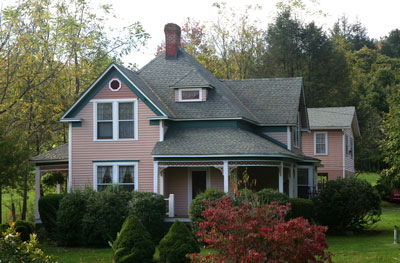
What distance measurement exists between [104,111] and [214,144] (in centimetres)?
519

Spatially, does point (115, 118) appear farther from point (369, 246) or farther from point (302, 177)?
point (369, 246)

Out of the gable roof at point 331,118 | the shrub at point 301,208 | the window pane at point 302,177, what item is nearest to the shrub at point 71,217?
the shrub at point 301,208

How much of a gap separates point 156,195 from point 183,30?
31.7m

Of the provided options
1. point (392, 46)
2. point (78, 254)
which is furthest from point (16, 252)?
point (392, 46)

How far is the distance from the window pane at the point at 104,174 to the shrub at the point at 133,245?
8.01 m

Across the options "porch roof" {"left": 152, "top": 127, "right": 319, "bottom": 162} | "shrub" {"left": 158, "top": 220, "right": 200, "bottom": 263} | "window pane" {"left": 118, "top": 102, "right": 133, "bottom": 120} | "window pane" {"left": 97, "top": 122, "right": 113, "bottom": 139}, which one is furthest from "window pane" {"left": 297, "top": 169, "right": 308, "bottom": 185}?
"shrub" {"left": 158, "top": 220, "right": 200, "bottom": 263}

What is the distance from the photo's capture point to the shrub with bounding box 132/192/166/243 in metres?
22.2

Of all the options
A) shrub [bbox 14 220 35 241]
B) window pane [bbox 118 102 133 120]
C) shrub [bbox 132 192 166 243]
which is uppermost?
window pane [bbox 118 102 133 120]

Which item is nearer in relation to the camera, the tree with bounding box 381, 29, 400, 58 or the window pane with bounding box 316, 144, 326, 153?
the window pane with bounding box 316, 144, 326, 153

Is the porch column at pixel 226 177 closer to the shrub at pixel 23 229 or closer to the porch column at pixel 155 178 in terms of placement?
the porch column at pixel 155 178

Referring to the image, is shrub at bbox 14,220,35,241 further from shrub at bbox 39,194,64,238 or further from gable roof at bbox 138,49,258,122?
gable roof at bbox 138,49,258,122

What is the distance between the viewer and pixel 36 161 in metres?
26.1

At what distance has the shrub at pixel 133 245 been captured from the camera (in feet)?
54.7

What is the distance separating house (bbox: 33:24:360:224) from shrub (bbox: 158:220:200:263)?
6.33m
